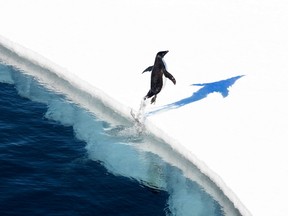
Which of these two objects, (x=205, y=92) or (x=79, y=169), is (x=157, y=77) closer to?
(x=205, y=92)

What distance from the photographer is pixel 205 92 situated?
1204 cm

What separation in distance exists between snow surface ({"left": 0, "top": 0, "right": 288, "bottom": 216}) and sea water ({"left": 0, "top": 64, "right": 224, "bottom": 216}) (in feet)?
2.03

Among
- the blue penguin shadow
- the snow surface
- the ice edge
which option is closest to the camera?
the ice edge

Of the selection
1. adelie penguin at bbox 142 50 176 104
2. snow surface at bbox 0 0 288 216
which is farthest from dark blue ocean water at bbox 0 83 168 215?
adelie penguin at bbox 142 50 176 104

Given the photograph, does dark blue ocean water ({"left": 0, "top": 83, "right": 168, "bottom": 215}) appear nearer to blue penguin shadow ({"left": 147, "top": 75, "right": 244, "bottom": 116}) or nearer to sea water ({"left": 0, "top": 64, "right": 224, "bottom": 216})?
sea water ({"left": 0, "top": 64, "right": 224, "bottom": 216})

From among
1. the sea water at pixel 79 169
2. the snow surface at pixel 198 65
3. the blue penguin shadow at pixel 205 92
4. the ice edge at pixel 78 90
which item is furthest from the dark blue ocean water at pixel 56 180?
the blue penguin shadow at pixel 205 92

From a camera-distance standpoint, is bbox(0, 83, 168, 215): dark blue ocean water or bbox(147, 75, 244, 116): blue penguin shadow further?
bbox(147, 75, 244, 116): blue penguin shadow

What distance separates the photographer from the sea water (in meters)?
8.45

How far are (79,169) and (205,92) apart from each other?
4.02m

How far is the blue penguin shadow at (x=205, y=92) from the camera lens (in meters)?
11.5

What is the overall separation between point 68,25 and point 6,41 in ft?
6.29

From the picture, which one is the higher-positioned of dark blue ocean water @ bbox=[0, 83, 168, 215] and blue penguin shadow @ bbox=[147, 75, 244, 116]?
blue penguin shadow @ bbox=[147, 75, 244, 116]

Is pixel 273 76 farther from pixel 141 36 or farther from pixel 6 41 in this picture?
pixel 6 41

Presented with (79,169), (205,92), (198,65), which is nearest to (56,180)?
(79,169)
